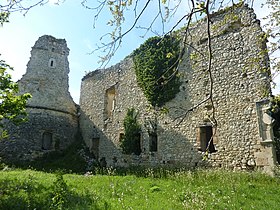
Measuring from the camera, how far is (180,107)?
36.1 ft

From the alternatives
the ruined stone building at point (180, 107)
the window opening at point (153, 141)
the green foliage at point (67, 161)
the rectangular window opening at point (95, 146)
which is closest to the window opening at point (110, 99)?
the ruined stone building at point (180, 107)

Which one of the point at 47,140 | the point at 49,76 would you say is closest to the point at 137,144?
the point at 47,140

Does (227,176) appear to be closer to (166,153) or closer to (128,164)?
(166,153)

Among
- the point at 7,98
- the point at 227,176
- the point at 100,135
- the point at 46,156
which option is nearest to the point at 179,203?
the point at 227,176

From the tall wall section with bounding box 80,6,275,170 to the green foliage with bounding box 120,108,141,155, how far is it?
328mm

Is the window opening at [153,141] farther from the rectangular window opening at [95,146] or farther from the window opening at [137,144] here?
the rectangular window opening at [95,146]

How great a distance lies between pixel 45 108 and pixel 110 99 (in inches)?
172

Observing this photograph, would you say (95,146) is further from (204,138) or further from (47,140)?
(204,138)

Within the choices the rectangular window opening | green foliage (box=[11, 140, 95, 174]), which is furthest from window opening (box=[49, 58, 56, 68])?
the rectangular window opening

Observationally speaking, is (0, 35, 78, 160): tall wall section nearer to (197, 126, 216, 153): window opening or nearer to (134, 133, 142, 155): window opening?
(134, 133, 142, 155): window opening

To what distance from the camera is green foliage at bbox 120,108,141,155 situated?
40.9ft

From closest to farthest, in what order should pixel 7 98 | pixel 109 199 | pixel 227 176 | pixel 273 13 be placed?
pixel 273 13, pixel 109 199, pixel 7 98, pixel 227 176

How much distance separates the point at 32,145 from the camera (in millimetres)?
14969

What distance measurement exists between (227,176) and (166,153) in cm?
362
